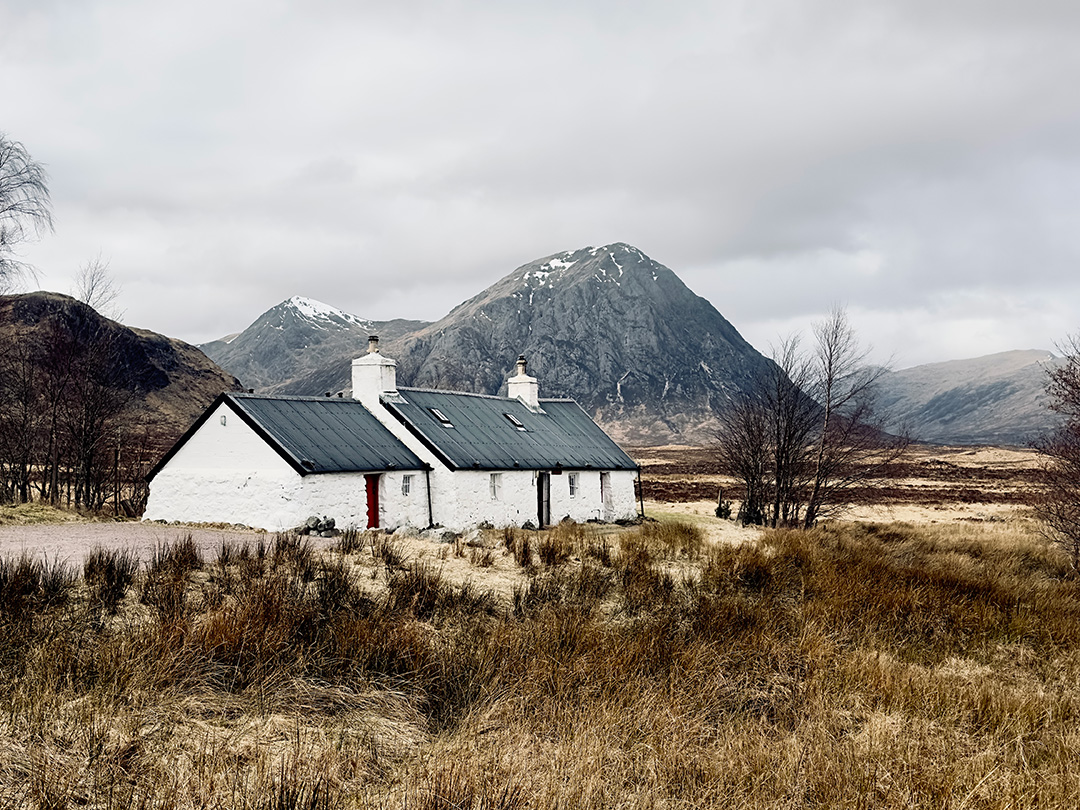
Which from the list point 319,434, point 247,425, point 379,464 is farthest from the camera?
point 379,464

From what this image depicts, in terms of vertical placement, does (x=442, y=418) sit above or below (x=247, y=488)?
above

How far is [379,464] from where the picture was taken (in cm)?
2580

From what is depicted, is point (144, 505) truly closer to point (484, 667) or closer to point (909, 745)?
point (484, 667)

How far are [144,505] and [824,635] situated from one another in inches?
974

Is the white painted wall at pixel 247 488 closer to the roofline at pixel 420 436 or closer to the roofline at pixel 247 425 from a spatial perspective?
the roofline at pixel 247 425

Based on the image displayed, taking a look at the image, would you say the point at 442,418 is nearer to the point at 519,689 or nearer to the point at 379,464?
the point at 379,464

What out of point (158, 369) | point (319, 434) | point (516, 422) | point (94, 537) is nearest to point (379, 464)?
point (319, 434)

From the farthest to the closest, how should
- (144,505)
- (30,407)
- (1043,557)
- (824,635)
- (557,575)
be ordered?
(30,407), (144,505), (1043,557), (557,575), (824,635)

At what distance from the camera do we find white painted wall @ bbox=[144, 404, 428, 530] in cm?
2350

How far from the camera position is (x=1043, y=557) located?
75.5ft

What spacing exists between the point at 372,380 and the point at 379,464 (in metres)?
4.51

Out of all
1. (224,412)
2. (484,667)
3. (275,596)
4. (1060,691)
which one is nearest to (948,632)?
(1060,691)

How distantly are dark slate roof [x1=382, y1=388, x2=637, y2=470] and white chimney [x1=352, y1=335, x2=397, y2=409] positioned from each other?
0.46 m

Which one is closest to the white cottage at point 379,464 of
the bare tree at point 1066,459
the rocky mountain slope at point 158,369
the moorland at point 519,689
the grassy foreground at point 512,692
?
the moorland at point 519,689
